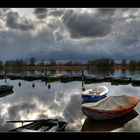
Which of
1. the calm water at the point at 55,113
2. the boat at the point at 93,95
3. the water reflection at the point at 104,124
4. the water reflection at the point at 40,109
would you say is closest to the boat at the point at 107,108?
the water reflection at the point at 104,124

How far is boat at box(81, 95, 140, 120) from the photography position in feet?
31.7

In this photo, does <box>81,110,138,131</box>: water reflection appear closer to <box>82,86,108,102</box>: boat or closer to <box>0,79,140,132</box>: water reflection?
<box>0,79,140,132</box>: water reflection

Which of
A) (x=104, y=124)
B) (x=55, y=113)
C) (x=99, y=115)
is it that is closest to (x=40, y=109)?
(x=55, y=113)

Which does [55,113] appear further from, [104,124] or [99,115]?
[99,115]

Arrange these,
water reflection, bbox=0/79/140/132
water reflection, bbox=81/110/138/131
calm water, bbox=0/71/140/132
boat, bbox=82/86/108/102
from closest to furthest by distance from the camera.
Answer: water reflection, bbox=81/110/138/131 < calm water, bbox=0/71/140/132 < water reflection, bbox=0/79/140/132 < boat, bbox=82/86/108/102

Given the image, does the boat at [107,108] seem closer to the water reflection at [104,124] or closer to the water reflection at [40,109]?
the water reflection at [104,124]

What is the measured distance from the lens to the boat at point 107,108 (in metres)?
9.65

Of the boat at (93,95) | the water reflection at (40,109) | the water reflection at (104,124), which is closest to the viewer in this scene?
the water reflection at (104,124)

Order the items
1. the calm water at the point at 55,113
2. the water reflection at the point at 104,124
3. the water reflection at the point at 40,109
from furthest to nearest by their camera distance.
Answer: the water reflection at the point at 40,109, the calm water at the point at 55,113, the water reflection at the point at 104,124

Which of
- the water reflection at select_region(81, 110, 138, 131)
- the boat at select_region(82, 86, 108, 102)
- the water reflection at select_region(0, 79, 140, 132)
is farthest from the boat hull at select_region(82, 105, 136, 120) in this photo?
the boat at select_region(82, 86, 108, 102)
